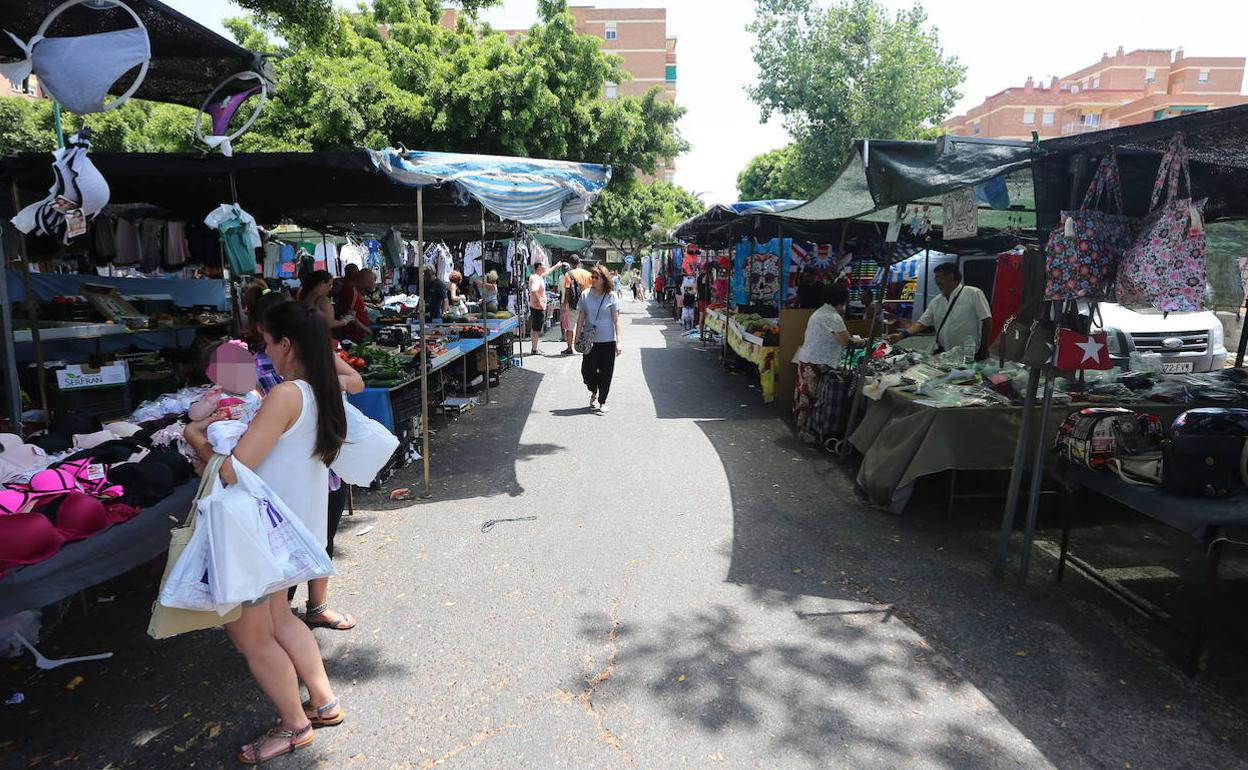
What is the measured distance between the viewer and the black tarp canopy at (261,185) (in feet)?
16.2

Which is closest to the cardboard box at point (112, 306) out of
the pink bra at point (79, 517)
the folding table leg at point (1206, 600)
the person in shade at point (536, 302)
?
the pink bra at point (79, 517)

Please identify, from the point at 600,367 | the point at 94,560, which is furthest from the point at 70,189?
the point at 600,367

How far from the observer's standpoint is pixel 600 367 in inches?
356

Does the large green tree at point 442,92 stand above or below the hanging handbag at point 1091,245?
above

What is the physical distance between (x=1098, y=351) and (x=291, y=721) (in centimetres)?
461

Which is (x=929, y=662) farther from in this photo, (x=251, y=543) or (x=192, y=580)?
(x=192, y=580)

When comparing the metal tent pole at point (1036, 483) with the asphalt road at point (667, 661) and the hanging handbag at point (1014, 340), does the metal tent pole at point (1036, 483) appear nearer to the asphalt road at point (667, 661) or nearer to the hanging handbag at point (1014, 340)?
the asphalt road at point (667, 661)

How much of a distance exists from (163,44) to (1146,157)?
19.7ft

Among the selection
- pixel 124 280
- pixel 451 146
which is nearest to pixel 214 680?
pixel 124 280

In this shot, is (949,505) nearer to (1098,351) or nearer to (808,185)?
(1098,351)

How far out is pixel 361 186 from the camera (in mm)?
5953

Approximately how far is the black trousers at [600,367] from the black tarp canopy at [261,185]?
2.30 metres

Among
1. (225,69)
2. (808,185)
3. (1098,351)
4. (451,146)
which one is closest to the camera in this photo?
(1098,351)

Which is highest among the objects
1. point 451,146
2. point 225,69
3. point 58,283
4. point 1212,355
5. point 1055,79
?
point 1055,79
